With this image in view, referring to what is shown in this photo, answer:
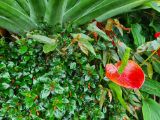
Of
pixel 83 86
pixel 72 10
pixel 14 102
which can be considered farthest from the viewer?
pixel 72 10

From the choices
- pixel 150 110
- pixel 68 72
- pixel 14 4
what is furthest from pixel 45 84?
pixel 150 110

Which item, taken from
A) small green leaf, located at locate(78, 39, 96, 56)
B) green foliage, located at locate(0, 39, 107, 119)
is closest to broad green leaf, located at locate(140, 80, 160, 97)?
green foliage, located at locate(0, 39, 107, 119)

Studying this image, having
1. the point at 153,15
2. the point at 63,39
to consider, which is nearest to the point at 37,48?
the point at 63,39

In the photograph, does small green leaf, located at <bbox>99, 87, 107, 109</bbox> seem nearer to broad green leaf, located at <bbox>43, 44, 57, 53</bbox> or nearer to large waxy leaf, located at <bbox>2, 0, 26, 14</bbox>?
broad green leaf, located at <bbox>43, 44, 57, 53</bbox>

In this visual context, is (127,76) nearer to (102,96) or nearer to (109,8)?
(102,96)

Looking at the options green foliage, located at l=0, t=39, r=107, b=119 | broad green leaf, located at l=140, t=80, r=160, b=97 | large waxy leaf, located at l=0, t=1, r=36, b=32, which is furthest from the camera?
broad green leaf, located at l=140, t=80, r=160, b=97

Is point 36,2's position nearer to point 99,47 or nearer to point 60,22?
point 60,22

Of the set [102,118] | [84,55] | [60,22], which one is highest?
[60,22]
